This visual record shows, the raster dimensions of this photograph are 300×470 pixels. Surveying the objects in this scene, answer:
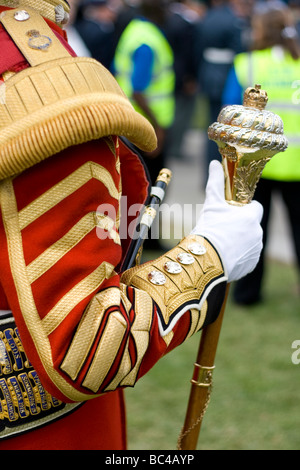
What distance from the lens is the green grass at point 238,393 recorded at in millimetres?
2764

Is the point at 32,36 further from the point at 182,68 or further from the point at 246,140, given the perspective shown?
the point at 182,68

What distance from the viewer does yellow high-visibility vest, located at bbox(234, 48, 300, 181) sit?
3631mm

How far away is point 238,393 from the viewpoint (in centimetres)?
314

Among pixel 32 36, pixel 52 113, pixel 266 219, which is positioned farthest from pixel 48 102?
pixel 266 219

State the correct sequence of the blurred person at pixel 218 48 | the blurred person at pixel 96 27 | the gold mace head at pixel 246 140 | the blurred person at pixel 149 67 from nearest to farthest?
the gold mace head at pixel 246 140, the blurred person at pixel 149 67, the blurred person at pixel 218 48, the blurred person at pixel 96 27

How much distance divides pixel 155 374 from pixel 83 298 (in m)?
2.38

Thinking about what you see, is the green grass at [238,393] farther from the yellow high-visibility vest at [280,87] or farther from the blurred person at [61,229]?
the blurred person at [61,229]

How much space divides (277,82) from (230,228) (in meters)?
2.56

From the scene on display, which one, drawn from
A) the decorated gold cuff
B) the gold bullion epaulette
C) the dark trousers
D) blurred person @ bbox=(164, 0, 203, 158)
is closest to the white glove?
the decorated gold cuff

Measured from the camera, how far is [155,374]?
3.33m

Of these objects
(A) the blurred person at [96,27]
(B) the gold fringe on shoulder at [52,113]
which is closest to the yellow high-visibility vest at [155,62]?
(A) the blurred person at [96,27]

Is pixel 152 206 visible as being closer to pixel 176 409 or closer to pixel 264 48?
pixel 176 409

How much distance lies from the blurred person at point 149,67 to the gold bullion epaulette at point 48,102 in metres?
3.45

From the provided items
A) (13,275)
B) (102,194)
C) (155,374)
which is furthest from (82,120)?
(155,374)
